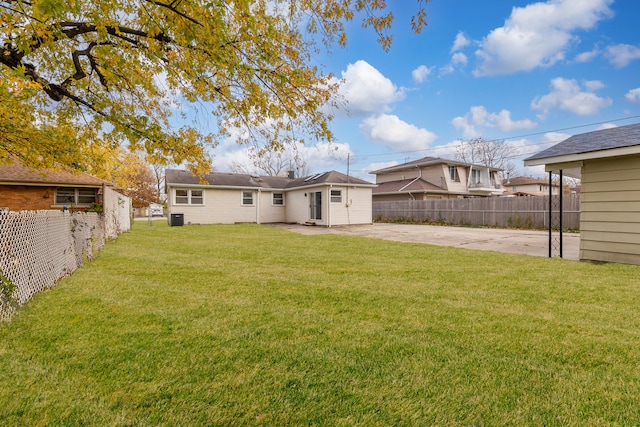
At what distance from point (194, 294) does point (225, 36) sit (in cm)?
321

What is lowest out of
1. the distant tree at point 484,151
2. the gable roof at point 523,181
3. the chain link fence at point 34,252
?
the chain link fence at point 34,252

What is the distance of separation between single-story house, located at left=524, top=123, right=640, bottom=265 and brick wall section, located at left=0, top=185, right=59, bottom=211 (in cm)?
2102

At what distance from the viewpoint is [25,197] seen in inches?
622

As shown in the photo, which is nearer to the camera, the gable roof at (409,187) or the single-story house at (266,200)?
the single-story house at (266,200)

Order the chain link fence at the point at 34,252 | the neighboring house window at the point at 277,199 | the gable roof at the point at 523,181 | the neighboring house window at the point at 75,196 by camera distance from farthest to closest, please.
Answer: the gable roof at the point at 523,181 → the neighboring house window at the point at 277,199 → the neighboring house window at the point at 75,196 → the chain link fence at the point at 34,252

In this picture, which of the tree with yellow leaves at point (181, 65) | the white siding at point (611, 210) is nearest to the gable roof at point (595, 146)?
the white siding at point (611, 210)

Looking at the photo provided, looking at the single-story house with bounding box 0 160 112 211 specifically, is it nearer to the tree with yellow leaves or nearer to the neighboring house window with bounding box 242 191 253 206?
the neighboring house window with bounding box 242 191 253 206

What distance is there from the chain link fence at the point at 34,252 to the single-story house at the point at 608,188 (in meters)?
9.31

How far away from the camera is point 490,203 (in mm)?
19359

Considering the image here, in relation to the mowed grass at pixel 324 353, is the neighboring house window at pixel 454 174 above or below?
above

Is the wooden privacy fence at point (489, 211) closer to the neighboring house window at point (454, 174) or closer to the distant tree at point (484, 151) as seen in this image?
the neighboring house window at point (454, 174)

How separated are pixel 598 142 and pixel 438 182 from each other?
67.5ft

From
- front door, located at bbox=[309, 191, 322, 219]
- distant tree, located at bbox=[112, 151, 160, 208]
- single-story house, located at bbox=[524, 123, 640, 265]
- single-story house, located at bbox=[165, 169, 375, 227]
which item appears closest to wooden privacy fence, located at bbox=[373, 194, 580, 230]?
single-story house, located at bbox=[165, 169, 375, 227]

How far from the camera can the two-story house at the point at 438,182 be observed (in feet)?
87.4
